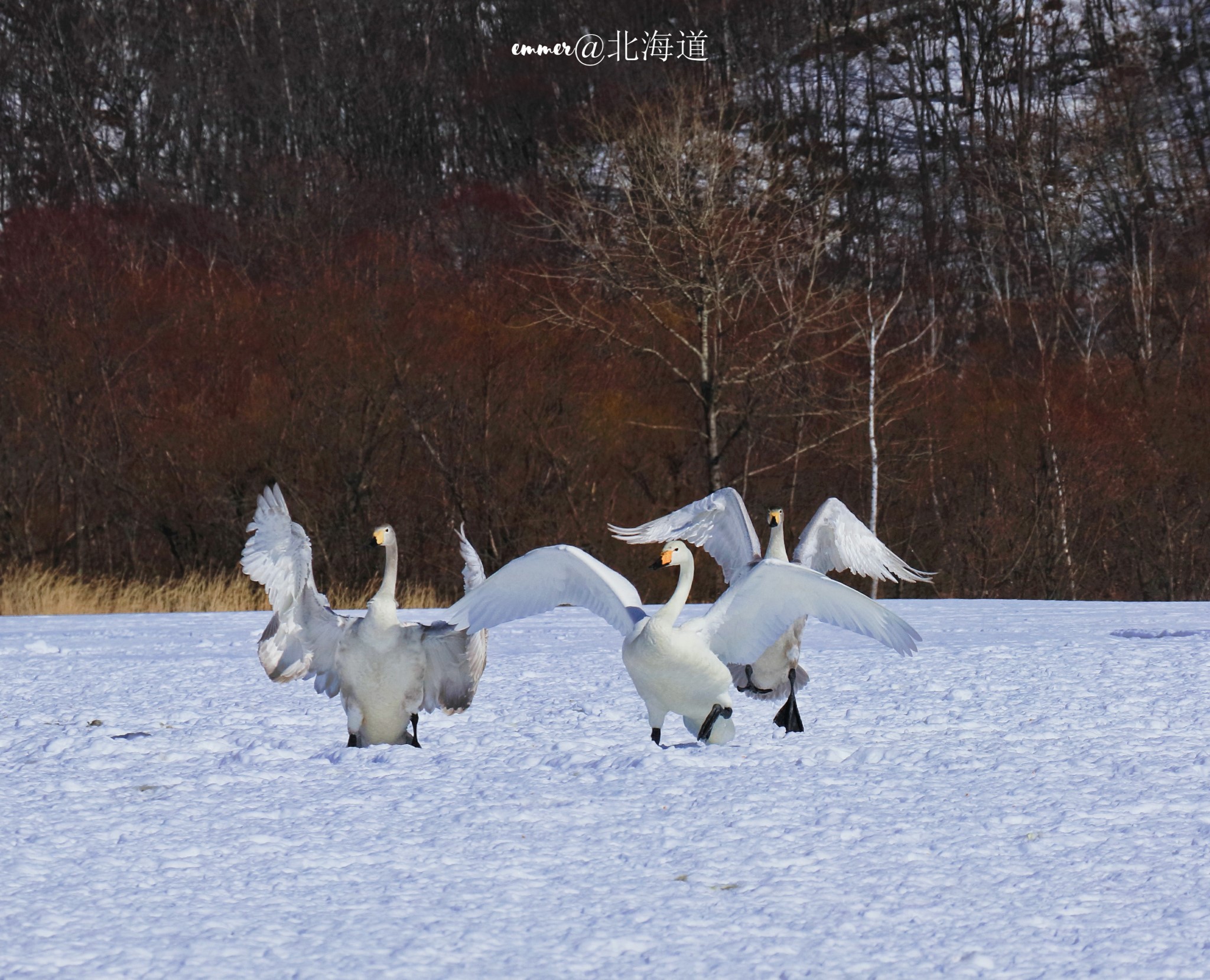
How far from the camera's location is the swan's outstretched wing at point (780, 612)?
5539 mm

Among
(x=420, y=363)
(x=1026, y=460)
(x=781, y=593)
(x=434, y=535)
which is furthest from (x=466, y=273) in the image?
(x=781, y=593)

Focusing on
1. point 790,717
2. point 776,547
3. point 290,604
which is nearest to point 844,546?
point 776,547

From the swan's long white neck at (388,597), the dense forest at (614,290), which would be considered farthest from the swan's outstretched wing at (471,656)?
the dense forest at (614,290)

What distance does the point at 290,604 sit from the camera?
232 inches

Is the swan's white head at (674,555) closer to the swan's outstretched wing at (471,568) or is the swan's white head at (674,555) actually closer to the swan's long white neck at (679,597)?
the swan's long white neck at (679,597)

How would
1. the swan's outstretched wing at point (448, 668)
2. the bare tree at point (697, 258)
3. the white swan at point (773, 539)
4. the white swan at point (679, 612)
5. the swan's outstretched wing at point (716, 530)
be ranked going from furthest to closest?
1. the bare tree at point (697, 258)
2. the swan's outstretched wing at point (716, 530)
3. the white swan at point (773, 539)
4. the swan's outstretched wing at point (448, 668)
5. the white swan at point (679, 612)

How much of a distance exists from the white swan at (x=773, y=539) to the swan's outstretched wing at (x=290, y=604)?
1.42 meters

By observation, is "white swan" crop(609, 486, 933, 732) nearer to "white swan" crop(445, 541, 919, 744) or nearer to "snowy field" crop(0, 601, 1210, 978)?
"snowy field" crop(0, 601, 1210, 978)

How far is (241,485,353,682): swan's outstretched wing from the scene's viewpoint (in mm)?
5773

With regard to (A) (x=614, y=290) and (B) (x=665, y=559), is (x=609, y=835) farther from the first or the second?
(A) (x=614, y=290)

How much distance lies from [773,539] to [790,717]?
842mm

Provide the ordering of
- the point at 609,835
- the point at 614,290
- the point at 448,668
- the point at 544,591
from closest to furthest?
1. the point at 609,835
2. the point at 544,591
3. the point at 448,668
4. the point at 614,290

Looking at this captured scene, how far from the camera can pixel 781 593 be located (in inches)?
224

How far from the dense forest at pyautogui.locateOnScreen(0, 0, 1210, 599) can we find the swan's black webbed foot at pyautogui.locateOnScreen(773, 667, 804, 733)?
435 inches
